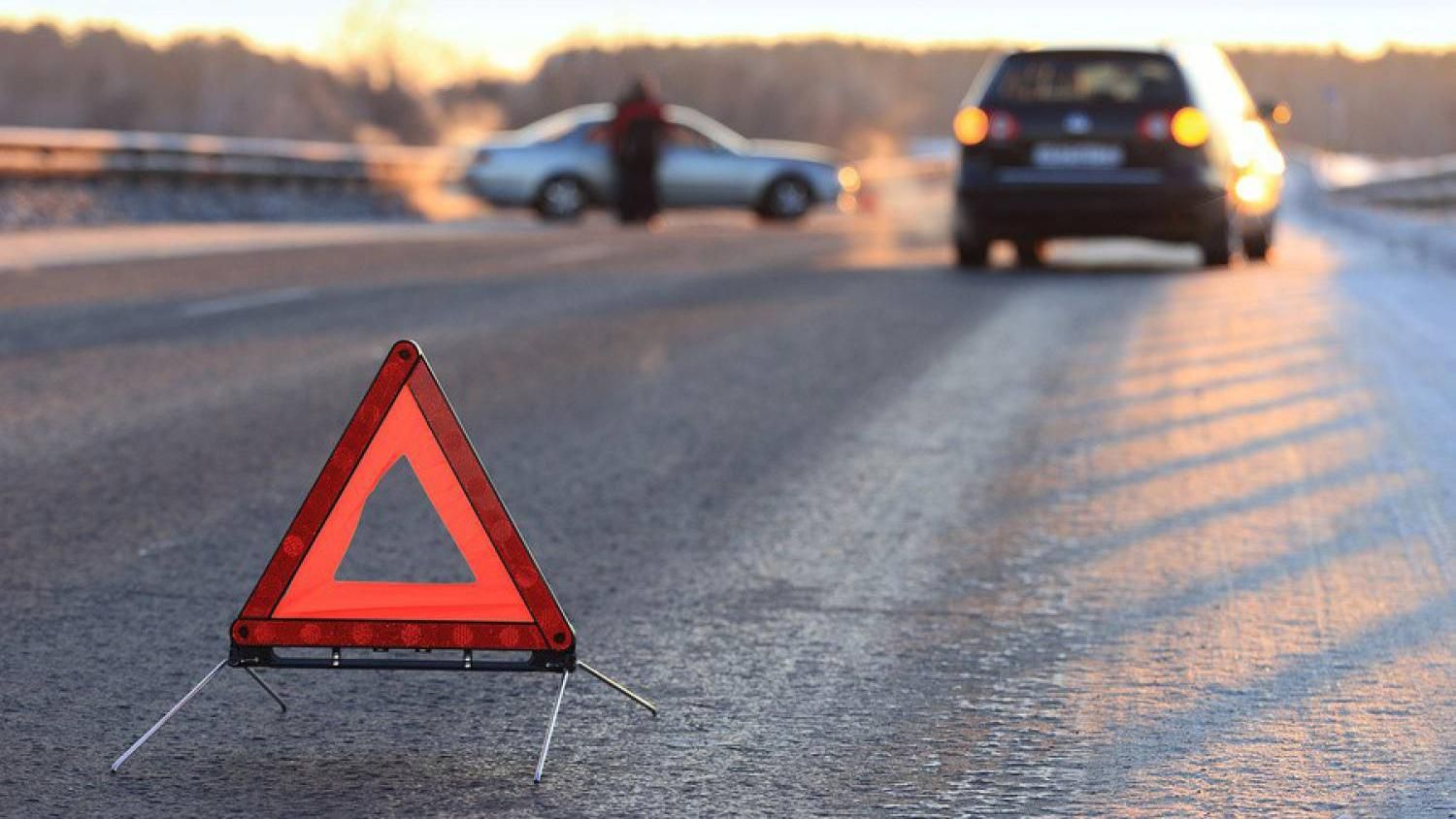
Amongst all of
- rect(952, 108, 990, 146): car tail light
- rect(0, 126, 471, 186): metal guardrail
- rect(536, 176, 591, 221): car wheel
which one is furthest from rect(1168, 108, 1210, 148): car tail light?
rect(0, 126, 471, 186): metal guardrail

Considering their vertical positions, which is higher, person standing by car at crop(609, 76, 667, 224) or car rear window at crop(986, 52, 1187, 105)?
car rear window at crop(986, 52, 1187, 105)

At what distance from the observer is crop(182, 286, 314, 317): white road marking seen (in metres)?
13.8

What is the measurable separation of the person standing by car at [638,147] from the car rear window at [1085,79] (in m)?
9.89

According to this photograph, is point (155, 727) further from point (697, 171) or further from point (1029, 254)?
point (697, 171)

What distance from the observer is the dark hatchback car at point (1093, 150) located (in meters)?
17.0

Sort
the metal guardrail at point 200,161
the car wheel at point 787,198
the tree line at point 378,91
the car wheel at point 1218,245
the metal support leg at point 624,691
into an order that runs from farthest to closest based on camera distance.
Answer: the tree line at point 378,91, the car wheel at point 787,198, the metal guardrail at point 200,161, the car wheel at point 1218,245, the metal support leg at point 624,691

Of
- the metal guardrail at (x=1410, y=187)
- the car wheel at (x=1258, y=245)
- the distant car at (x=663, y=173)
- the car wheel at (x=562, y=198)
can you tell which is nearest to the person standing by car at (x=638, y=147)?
the distant car at (x=663, y=173)

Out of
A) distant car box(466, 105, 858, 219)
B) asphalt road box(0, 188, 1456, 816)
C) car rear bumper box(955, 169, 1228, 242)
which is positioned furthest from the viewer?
distant car box(466, 105, 858, 219)

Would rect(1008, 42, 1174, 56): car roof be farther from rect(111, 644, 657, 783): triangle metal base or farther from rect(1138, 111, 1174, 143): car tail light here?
rect(111, 644, 657, 783): triangle metal base

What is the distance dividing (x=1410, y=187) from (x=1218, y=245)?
12.3 m

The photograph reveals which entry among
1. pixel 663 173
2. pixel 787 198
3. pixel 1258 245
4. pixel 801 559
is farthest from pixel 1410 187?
pixel 801 559

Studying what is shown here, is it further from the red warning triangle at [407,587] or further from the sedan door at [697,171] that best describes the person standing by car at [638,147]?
the red warning triangle at [407,587]

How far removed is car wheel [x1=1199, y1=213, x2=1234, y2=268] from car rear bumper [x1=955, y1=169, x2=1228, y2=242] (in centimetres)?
25

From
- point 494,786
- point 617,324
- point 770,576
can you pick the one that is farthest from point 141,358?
point 494,786
